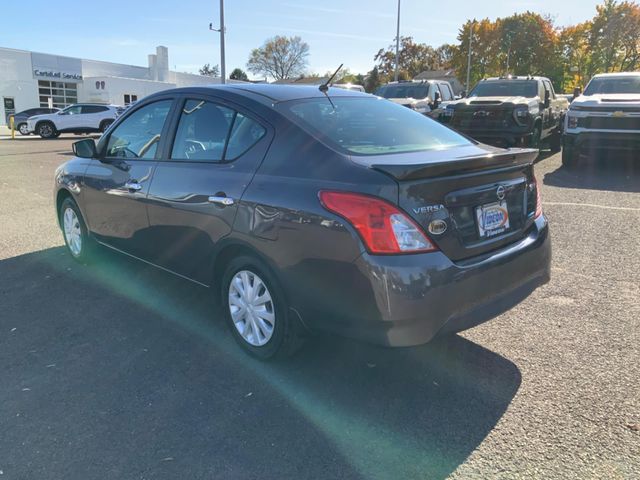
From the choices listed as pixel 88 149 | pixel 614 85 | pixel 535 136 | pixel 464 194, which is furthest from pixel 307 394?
pixel 614 85

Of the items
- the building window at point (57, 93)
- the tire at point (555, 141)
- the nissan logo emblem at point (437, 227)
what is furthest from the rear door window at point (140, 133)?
the building window at point (57, 93)

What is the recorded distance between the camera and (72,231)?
212 inches

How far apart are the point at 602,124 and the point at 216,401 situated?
9.91m

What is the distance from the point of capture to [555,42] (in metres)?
60.0

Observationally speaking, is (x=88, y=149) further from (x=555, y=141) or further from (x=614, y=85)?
(x=555, y=141)

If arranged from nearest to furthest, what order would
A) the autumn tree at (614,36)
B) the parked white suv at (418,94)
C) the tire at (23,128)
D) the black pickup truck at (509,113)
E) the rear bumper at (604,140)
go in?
1. the rear bumper at (604,140)
2. the black pickup truck at (509,113)
3. the parked white suv at (418,94)
4. the tire at (23,128)
5. the autumn tree at (614,36)

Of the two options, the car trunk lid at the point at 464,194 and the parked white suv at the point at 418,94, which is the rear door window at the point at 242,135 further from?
the parked white suv at the point at 418,94

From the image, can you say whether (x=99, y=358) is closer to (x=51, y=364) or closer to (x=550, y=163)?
(x=51, y=364)

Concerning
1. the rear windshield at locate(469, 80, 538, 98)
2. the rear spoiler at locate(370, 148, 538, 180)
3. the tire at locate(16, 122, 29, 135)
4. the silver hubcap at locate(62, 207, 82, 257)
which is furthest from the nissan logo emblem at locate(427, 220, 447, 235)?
the tire at locate(16, 122, 29, 135)

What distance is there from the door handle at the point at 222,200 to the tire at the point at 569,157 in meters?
9.50

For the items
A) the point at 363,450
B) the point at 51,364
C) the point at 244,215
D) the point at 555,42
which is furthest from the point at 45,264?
the point at 555,42

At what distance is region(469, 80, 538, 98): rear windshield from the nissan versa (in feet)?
31.5

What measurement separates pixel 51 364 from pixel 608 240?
18.6 ft

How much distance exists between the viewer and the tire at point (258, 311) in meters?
3.10
